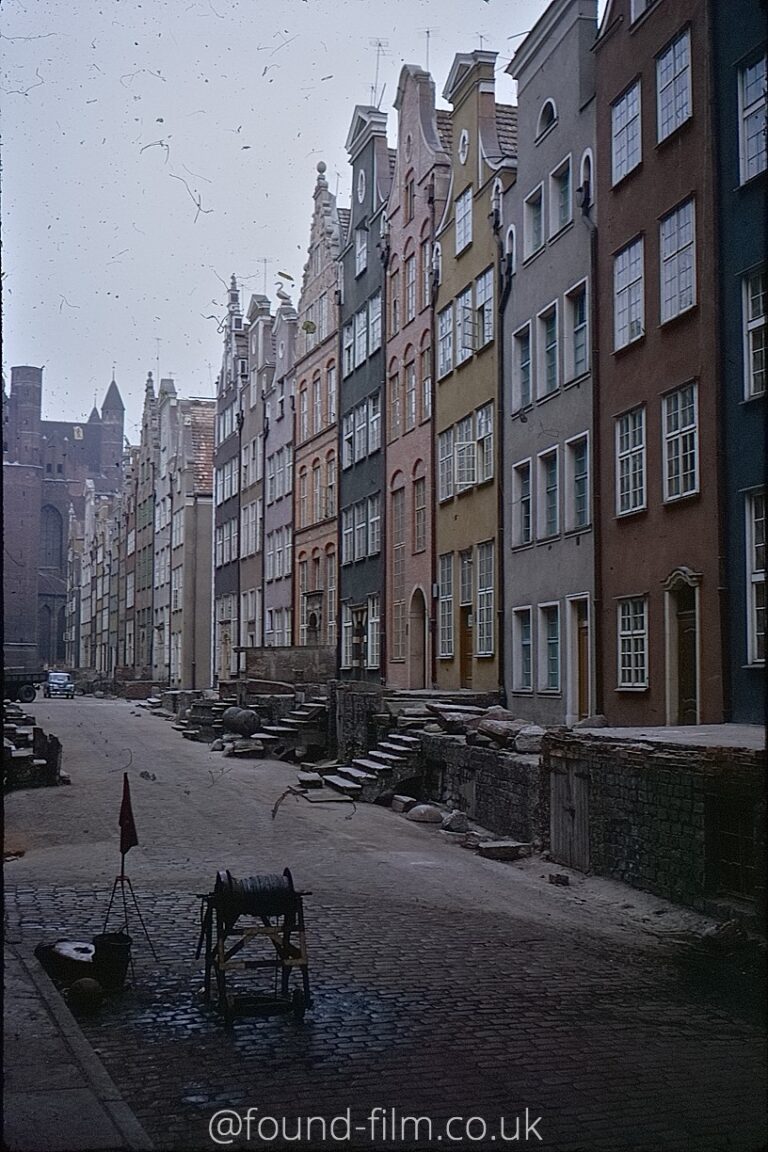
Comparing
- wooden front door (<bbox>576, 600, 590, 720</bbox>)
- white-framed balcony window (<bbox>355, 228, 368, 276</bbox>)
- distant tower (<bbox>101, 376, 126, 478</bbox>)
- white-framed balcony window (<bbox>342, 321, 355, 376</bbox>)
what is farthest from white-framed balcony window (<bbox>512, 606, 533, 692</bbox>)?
distant tower (<bbox>101, 376, 126, 478</bbox>)

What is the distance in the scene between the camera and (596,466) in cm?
2320

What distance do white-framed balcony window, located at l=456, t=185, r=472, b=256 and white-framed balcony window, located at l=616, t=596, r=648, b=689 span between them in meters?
12.5

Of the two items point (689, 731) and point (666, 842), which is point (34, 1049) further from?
point (689, 731)

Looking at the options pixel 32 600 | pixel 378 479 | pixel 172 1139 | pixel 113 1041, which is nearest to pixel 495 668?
pixel 378 479

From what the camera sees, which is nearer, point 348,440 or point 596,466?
point 596,466

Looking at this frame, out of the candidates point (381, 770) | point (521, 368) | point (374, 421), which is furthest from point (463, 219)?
point (381, 770)

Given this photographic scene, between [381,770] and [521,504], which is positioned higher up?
[521,504]

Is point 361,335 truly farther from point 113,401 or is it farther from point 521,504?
point 113,401

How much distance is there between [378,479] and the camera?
3894cm

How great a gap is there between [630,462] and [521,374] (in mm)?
6478

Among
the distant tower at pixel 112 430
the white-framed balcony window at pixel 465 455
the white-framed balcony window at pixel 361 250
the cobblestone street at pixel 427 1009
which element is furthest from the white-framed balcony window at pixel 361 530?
the distant tower at pixel 112 430

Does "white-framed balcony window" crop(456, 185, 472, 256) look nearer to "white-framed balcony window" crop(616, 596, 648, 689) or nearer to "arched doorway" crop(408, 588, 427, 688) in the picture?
"arched doorway" crop(408, 588, 427, 688)

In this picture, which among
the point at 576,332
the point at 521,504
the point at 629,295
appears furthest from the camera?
the point at 521,504

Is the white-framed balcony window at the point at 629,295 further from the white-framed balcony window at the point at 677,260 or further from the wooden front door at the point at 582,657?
the wooden front door at the point at 582,657
